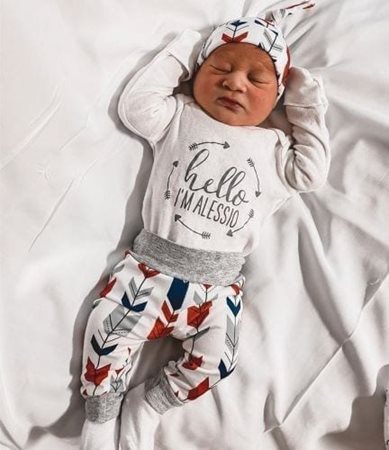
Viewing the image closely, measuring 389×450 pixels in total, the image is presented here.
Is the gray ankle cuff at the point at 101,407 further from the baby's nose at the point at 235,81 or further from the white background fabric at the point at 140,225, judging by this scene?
the baby's nose at the point at 235,81

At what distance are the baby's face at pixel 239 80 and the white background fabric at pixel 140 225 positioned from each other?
10cm

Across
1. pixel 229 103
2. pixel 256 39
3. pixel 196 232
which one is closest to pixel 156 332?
pixel 196 232

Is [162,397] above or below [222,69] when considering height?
below

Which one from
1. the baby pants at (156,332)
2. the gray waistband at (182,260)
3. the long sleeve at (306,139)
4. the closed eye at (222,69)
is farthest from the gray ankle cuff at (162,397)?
the closed eye at (222,69)

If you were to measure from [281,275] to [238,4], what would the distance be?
1.68ft

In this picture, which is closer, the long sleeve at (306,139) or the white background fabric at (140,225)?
the white background fabric at (140,225)

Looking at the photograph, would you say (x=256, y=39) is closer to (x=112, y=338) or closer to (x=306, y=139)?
(x=306, y=139)

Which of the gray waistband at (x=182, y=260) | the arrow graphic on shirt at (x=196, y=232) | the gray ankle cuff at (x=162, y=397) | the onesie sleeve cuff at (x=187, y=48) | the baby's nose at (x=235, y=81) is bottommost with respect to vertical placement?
the gray ankle cuff at (x=162, y=397)

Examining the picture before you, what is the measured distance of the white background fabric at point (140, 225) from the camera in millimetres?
884

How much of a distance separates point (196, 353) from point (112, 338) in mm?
145

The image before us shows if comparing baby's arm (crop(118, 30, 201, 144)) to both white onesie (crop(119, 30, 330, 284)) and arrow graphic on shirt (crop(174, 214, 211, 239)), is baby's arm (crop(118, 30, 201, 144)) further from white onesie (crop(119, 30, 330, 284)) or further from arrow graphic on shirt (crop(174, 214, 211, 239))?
arrow graphic on shirt (crop(174, 214, 211, 239))

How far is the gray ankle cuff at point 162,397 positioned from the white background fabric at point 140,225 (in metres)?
0.04

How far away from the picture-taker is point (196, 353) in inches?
37.4

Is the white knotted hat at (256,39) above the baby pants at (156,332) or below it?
above
